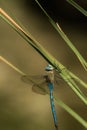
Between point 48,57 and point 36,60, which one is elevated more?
point 36,60

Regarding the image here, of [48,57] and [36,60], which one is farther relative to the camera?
[36,60]

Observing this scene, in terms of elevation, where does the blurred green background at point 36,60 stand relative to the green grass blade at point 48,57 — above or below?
above

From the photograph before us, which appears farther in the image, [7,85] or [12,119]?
[7,85]

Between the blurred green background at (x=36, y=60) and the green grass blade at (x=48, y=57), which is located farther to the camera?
the blurred green background at (x=36, y=60)

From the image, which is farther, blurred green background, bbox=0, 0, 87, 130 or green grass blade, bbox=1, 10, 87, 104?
blurred green background, bbox=0, 0, 87, 130

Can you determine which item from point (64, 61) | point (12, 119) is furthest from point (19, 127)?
point (64, 61)

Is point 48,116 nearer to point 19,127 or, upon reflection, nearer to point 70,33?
point 19,127

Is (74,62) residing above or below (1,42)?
below

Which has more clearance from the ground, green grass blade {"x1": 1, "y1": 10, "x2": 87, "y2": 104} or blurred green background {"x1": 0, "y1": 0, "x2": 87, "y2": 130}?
blurred green background {"x1": 0, "y1": 0, "x2": 87, "y2": 130}
